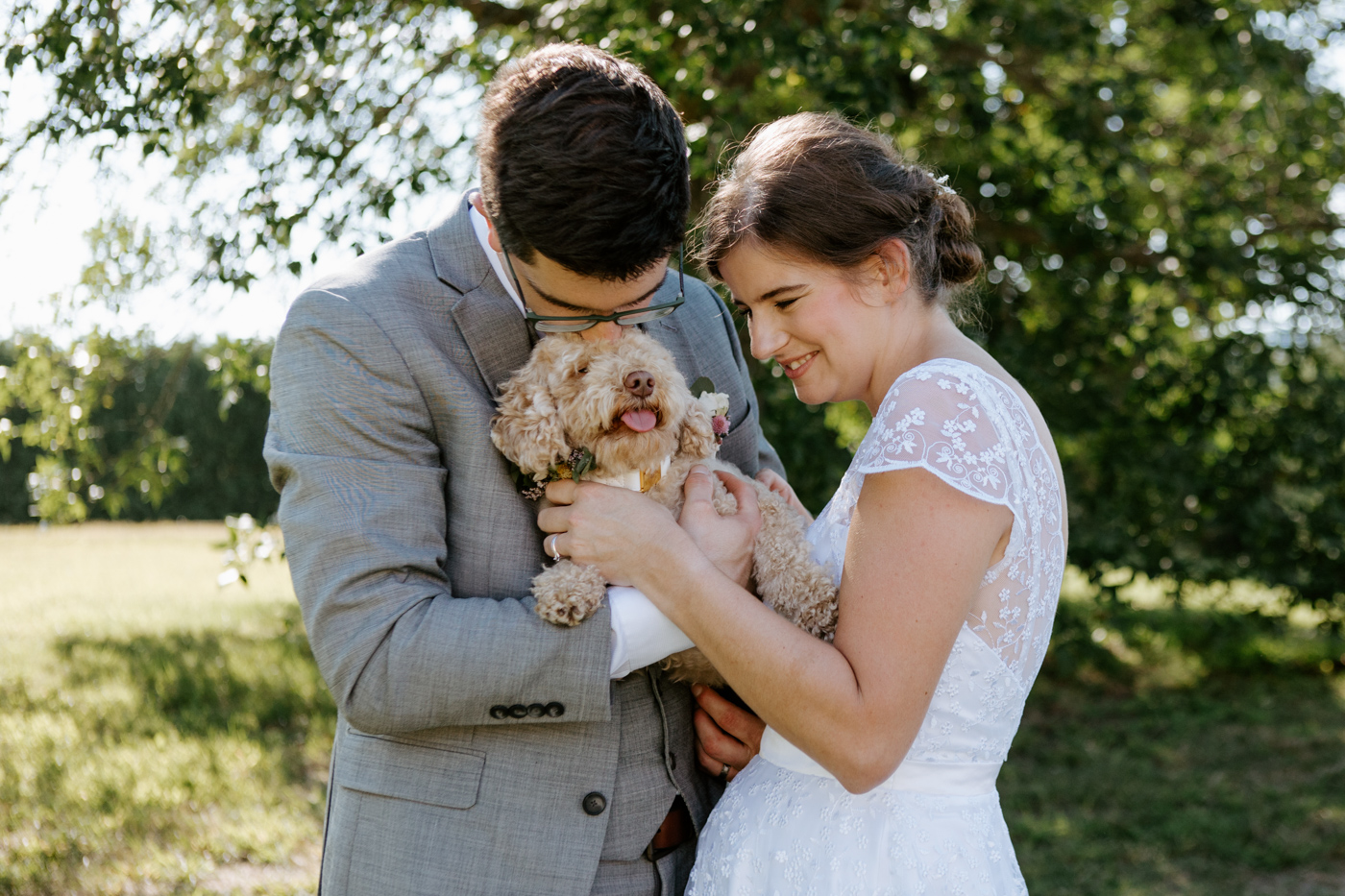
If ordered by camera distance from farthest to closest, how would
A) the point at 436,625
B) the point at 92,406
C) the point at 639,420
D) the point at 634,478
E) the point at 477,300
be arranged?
the point at 92,406
the point at 634,478
the point at 639,420
the point at 477,300
the point at 436,625

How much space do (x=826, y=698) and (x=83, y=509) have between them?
5.29 metres

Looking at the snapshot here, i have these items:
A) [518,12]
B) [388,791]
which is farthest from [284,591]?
[388,791]

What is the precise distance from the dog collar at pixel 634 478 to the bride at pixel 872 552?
0.10 meters

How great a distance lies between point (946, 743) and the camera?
2.01m

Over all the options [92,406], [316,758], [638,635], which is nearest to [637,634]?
[638,635]

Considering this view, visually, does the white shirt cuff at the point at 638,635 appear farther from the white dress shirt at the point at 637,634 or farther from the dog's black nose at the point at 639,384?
the dog's black nose at the point at 639,384

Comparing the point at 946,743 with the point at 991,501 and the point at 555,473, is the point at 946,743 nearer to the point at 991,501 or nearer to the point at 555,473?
the point at 991,501

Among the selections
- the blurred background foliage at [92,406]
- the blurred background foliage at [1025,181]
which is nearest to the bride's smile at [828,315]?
the blurred background foliage at [1025,181]

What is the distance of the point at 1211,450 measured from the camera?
262 inches

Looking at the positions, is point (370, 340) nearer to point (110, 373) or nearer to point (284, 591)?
point (110, 373)

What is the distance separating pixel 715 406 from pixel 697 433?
3.3 inches

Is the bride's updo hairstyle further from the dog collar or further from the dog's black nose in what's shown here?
the dog collar

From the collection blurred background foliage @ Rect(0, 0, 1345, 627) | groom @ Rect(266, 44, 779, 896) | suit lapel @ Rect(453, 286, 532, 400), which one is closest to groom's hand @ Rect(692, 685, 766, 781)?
groom @ Rect(266, 44, 779, 896)

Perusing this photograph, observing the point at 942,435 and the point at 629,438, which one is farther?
the point at 629,438
